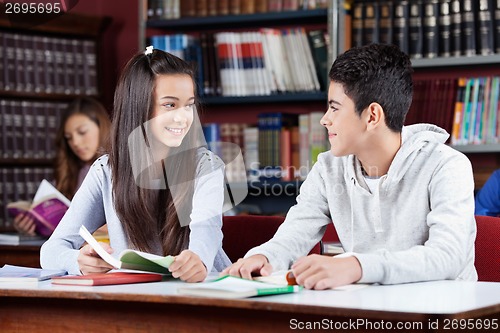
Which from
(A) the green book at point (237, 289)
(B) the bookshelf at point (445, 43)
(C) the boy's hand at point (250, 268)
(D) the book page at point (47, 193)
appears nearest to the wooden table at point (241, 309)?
(A) the green book at point (237, 289)

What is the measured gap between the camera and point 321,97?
4.16 meters

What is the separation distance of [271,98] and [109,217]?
6.99ft

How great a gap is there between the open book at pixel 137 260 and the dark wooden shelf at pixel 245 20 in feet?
8.42

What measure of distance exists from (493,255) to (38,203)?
194 centimetres

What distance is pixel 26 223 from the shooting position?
357 centimetres

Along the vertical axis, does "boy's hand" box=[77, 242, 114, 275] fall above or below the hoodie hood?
below

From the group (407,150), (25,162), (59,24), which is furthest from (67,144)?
(407,150)

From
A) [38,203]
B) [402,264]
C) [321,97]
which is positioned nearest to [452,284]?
[402,264]

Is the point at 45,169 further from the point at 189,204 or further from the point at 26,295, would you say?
the point at 26,295

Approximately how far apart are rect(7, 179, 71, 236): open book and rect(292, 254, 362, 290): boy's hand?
1887 mm

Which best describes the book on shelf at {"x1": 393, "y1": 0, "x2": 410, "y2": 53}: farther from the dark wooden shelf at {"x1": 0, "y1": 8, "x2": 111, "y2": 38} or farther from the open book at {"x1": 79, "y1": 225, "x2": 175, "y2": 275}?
the open book at {"x1": 79, "y1": 225, "x2": 175, "y2": 275}

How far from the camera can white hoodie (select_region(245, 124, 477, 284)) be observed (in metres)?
1.73

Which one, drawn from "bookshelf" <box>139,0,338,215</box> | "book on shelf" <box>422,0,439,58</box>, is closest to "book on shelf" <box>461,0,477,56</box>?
"book on shelf" <box>422,0,439,58</box>

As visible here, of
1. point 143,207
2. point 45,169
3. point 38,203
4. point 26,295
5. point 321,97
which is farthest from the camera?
point 45,169
